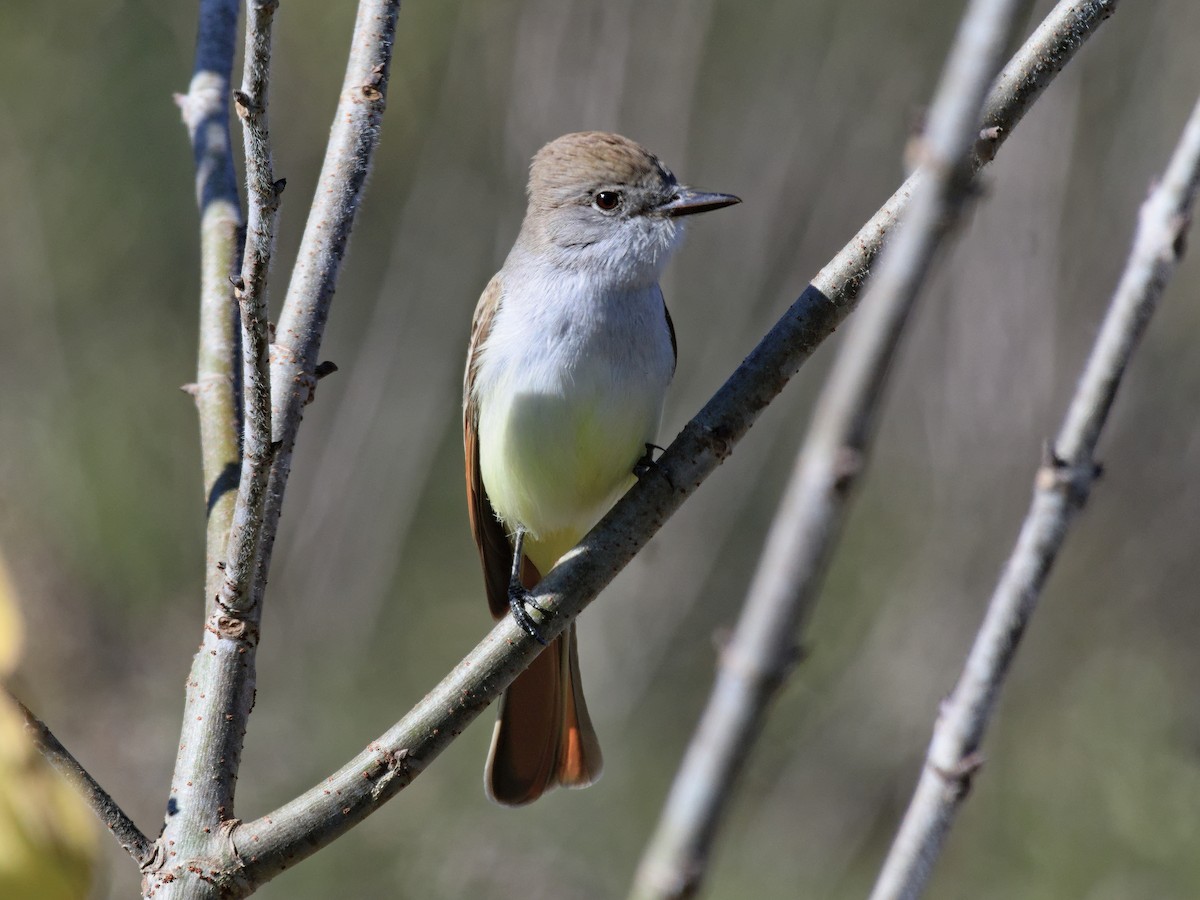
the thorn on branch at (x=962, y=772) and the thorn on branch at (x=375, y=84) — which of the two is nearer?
the thorn on branch at (x=962, y=772)

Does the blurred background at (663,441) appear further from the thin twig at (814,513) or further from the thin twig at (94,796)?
the thin twig at (814,513)

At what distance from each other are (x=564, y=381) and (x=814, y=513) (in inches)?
100

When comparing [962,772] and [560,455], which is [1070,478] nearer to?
[962,772]

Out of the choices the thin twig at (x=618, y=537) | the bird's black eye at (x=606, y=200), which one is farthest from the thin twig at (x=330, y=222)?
the bird's black eye at (x=606, y=200)

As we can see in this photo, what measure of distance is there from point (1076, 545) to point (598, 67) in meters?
3.83

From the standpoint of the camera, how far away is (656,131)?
18.5ft

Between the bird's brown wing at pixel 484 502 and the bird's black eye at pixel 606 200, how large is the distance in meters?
0.40

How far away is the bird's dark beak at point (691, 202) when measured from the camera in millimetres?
3438

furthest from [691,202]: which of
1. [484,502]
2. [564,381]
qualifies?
[484,502]

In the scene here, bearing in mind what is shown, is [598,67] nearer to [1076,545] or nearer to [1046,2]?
[1046,2]

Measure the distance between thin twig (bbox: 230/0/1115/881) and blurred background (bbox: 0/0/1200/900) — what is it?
3.47 metres

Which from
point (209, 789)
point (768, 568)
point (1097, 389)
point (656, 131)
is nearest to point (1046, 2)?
point (656, 131)

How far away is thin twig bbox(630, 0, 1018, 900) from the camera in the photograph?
0.86 m

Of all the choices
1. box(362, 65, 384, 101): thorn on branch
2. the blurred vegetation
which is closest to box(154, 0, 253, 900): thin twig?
box(362, 65, 384, 101): thorn on branch
